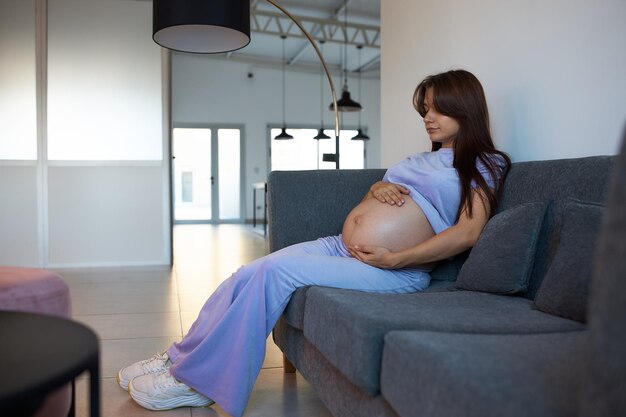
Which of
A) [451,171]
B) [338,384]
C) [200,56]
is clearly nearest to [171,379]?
[338,384]

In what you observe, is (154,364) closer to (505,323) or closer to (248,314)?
(248,314)

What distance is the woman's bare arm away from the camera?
5.66ft

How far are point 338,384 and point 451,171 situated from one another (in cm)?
79

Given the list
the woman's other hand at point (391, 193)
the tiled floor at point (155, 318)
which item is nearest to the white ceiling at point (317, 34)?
the tiled floor at point (155, 318)

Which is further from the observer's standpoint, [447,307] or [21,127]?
[21,127]

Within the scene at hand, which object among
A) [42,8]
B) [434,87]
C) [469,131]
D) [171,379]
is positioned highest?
[42,8]

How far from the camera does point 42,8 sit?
508cm

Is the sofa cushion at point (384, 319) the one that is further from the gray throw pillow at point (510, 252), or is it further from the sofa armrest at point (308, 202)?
the sofa armrest at point (308, 202)

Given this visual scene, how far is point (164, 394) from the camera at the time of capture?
1.79 metres

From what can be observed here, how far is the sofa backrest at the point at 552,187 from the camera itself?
1.51 metres

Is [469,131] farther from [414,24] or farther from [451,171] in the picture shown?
[414,24]

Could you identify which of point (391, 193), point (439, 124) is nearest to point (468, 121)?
point (439, 124)

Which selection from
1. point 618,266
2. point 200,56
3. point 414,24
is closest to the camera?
point 618,266

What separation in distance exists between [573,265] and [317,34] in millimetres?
9543
